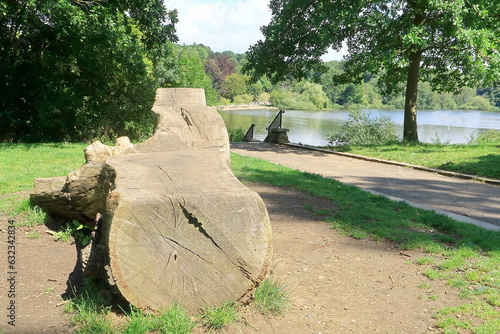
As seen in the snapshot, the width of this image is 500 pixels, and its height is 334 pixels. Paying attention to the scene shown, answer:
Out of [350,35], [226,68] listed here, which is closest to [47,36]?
[350,35]

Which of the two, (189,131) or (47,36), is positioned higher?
(47,36)

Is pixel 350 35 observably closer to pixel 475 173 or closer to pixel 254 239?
pixel 475 173

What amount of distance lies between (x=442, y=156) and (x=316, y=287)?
9802 mm

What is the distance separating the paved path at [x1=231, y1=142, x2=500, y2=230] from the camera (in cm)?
629

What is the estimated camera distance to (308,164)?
10.8m

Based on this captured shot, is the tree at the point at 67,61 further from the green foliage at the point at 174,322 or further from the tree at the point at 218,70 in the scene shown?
the tree at the point at 218,70

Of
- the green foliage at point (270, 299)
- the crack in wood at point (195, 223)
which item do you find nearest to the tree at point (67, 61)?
the crack in wood at point (195, 223)

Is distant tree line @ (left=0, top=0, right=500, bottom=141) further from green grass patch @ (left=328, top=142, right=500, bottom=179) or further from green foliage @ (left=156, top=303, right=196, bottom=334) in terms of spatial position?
green foliage @ (left=156, top=303, right=196, bottom=334)

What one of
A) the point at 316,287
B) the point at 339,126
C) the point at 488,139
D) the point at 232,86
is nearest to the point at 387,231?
the point at 316,287

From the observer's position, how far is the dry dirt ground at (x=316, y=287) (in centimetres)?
278

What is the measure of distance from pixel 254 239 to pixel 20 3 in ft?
39.3

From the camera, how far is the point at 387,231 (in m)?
4.81

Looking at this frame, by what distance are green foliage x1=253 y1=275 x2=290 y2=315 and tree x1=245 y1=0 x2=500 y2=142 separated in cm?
1077

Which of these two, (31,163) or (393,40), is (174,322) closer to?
(31,163)
